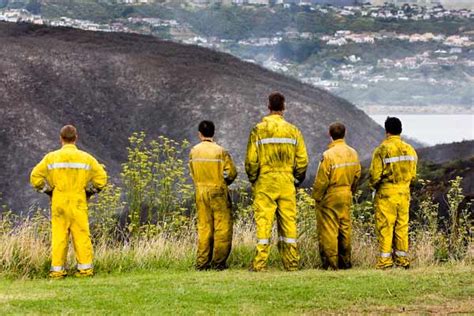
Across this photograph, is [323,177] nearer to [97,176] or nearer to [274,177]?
[274,177]

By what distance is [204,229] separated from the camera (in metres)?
15.5

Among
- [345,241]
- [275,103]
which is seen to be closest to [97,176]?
[275,103]

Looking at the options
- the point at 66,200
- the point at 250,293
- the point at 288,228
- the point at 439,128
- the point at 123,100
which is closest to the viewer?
the point at 250,293

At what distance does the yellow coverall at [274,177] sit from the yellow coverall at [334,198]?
446mm

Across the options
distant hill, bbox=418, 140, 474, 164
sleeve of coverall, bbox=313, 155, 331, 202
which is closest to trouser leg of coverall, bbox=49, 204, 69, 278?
sleeve of coverall, bbox=313, 155, 331, 202

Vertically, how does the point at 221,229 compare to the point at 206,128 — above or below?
below

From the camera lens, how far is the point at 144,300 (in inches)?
480

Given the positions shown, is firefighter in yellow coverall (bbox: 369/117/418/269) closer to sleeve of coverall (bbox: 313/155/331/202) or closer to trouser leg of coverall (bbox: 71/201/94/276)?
sleeve of coverall (bbox: 313/155/331/202)

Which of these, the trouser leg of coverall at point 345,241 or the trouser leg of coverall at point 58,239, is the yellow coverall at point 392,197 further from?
the trouser leg of coverall at point 58,239

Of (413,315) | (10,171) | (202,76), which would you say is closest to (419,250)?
(413,315)

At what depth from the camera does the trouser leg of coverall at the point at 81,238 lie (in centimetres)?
1465

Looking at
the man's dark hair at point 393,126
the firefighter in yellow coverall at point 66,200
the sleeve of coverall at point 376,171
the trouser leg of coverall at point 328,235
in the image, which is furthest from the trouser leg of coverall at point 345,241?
the firefighter in yellow coverall at point 66,200

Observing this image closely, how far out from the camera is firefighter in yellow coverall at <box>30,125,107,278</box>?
47.9 feet

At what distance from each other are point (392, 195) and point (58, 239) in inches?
192
